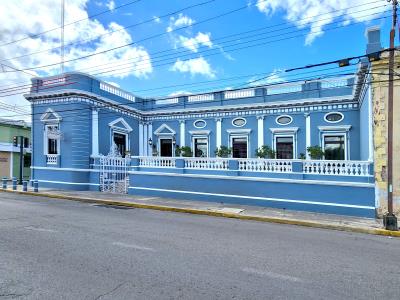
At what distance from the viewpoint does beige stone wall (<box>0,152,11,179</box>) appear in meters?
28.2

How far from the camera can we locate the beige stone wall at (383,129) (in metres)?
11.2

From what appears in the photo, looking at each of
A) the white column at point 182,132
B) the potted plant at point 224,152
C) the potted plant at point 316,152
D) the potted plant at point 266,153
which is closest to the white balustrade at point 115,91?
the white column at point 182,132

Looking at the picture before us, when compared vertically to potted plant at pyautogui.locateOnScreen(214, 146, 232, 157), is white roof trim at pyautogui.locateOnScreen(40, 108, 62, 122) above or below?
above

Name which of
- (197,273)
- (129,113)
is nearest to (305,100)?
(129,113)

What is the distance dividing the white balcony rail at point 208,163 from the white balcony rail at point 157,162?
3.04ft

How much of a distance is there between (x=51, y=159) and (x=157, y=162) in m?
7.65

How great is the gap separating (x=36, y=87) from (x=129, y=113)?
20.4 feet

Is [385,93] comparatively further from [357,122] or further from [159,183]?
[159,183]

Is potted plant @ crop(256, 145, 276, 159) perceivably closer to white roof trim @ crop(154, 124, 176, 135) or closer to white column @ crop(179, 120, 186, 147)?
white column @ crop(179, 120, 186, 147)

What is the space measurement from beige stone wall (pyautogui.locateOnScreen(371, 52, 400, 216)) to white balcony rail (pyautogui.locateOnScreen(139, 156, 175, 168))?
9.21 meters

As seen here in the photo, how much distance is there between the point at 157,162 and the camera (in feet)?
53.1

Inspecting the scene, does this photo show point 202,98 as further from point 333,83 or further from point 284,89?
point 333,83

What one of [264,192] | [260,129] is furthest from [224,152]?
[264,192]

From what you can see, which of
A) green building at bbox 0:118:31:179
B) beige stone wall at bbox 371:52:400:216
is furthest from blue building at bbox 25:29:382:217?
green building at bbox 0:118:31:179
